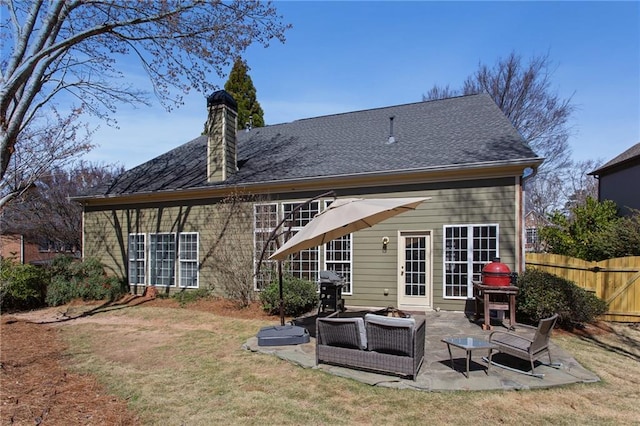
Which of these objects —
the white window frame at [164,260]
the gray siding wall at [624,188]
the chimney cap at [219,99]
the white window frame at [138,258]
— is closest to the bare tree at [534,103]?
the gray siding wall at [624,188]

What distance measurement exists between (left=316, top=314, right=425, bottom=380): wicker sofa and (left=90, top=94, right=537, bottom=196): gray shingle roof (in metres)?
5.11

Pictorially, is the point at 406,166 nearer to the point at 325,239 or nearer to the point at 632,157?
the point at 325,239

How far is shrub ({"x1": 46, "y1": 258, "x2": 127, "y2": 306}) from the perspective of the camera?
11630 mm

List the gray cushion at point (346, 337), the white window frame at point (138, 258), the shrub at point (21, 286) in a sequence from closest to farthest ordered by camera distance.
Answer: the gray cushion at point (346, 337)
the shrub at point (21, 286)
the white window frame at point (138, 258)

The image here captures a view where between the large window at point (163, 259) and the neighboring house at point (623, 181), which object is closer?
the large window at point (163, 259)

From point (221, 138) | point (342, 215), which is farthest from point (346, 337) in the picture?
point (221, 138)

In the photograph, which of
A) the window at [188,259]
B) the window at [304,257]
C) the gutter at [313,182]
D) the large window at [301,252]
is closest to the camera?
the gutter at [313,182]

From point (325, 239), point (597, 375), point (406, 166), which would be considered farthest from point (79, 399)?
point (406, 166)

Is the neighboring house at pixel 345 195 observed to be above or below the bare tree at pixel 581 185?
below

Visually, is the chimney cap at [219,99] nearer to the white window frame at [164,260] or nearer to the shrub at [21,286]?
the white window frame at [164,260]

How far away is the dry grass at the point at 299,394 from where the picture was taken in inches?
150

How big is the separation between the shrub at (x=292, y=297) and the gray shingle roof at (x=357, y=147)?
2.89 metres

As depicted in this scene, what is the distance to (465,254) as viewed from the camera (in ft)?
29.3

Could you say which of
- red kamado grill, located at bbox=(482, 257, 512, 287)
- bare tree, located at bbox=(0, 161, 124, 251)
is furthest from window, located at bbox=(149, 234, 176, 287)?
red kamado grill, located at bbox=(482, 257, 512, 287)
